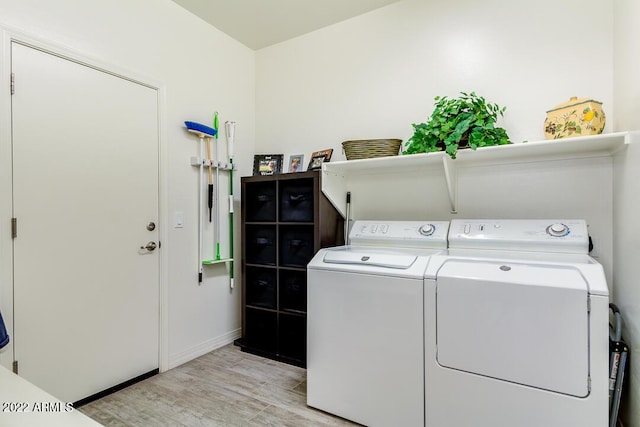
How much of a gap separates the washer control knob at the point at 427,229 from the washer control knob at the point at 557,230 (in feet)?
1.98

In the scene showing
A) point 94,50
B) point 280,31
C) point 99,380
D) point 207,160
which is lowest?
point 99,380

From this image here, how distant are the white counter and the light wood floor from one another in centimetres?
103

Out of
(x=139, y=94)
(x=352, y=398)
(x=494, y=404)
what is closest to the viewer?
(x=494, y=404)

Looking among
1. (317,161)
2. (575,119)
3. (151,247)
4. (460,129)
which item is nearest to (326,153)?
(317,161)

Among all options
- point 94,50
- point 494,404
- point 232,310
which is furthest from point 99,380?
point 494,404

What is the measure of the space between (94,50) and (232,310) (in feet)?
7.33

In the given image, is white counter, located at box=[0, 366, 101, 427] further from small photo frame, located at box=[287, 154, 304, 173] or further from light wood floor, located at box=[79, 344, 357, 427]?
small photo frame, located at box=[287, 154, 304, 173]

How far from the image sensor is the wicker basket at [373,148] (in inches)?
91.8

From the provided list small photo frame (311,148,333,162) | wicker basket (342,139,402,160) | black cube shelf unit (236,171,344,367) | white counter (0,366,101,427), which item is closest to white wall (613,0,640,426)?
wicker basket (342,139,402,160)

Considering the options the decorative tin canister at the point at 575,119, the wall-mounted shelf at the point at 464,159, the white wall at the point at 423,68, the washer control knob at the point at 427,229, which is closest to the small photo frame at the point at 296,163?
the white wall at the point at 423,68

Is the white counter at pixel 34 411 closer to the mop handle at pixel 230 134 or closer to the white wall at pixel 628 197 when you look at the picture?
the white wall at pixel 628 197

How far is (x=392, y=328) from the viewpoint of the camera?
5.87 feet

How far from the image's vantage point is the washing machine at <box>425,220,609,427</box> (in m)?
1.37

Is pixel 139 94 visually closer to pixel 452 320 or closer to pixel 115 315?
pixel 115 315
